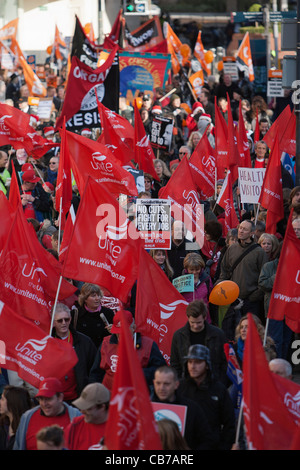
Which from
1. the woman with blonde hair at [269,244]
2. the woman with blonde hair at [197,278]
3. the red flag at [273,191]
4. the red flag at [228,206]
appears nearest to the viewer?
the woman with blonde hair at [197,278]

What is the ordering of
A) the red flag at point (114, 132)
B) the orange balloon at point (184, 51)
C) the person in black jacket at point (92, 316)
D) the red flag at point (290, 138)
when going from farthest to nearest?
the orange balloon at point (184, 51), the red flag at point (114, 132), the red flag at point (290, 138), the person in black jacket at point (92, 316)

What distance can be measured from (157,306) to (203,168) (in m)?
6.04

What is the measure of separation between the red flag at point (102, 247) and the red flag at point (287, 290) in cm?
126

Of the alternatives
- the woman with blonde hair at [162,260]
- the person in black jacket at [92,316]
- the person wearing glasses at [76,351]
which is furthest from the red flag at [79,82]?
the person wearing glasses at [76,351]

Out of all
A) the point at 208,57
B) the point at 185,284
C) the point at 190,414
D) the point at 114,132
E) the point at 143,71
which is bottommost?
the point at 208,57

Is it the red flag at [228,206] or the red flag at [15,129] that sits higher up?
the red flag at [15,129]

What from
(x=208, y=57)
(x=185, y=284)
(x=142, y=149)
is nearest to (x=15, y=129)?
(x=142, y=149)

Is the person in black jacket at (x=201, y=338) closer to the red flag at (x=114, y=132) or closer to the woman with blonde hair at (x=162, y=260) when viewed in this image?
the woman with blonde hair at (x=162, y=260)

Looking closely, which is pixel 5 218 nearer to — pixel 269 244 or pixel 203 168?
pixel 269 244

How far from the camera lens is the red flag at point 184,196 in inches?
461

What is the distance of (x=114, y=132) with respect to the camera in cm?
1359

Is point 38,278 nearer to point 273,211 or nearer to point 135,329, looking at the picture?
point 135,329

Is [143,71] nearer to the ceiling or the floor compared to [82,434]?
nearer to the floor
